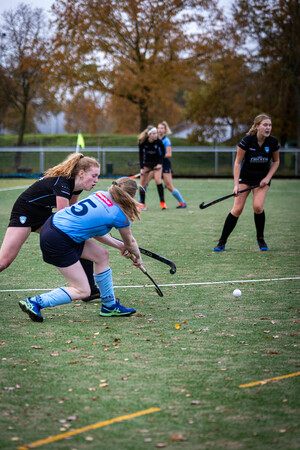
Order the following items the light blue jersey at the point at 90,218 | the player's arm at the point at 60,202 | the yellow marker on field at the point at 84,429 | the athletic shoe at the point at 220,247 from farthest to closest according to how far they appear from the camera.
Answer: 1. the athletic shoe at the point at 220,247
2. the player's arm at the point at 60,202
3. the light blue jersey at the point at 90,218
4. the yellow marker on field at the point at 84,429

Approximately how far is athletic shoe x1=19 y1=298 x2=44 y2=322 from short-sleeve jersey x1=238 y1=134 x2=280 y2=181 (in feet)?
15.6

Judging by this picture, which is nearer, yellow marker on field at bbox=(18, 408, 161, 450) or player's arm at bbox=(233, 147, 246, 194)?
yellow marker on field at bbox=(18, 408, 161, 450)

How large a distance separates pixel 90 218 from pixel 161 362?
1.53 meters

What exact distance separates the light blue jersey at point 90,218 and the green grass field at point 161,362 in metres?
0.86

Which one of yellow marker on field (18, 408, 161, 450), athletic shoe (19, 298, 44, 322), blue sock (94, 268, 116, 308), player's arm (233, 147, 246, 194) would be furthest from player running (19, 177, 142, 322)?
player's arm (233, 147, 246, 194)

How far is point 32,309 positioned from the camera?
17.9ft

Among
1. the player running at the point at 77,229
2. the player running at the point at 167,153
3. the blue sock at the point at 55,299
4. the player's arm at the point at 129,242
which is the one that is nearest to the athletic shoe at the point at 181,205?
the player running at the point at 167,153

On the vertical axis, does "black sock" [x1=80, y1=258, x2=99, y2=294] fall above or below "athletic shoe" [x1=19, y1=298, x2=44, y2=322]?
above

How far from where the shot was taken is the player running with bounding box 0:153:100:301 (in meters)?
5.81

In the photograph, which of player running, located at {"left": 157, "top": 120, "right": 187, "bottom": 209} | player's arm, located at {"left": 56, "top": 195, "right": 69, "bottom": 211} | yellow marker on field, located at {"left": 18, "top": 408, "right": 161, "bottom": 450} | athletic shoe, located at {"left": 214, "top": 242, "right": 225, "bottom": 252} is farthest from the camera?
player running, located at {"left": 157, "top": 120, "right": 187, "bottom": 209}

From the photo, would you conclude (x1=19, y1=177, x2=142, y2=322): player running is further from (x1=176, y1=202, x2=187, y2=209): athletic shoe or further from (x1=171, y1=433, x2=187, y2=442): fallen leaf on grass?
(x1=176, y1=202, x2=187, y2=209): athletic shoe

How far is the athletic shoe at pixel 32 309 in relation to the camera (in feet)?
17.9

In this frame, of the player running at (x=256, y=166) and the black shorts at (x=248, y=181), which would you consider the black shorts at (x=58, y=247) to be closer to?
the player running at (x=256, y=166)

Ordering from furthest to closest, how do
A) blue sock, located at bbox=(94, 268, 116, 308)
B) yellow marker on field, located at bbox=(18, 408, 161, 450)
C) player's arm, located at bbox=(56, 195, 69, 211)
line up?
1. player's arm, located at bbox=(56, 195, 69, 211)
2. blue sock, located at bbox=(94, 268, 116, 308)
3. yellow marker on field, located at bbox=(18, 408, 161, 450)
